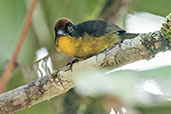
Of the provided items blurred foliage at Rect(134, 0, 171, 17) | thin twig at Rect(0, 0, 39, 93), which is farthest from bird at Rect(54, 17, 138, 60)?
blurred foliage at Rect(134, 0, 171, 17)

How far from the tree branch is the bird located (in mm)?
400

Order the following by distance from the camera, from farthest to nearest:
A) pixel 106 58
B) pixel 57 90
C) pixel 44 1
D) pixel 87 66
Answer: pixel 44 1
pixel 57 90
pixel 87 66
pixel 106 58

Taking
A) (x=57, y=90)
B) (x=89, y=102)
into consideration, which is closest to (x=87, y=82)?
(x=57, y=90)

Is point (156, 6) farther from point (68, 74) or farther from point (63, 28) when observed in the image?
point (68, 74)

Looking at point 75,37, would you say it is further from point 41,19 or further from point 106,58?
point 41,19

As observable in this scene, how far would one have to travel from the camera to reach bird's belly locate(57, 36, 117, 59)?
3373 mm

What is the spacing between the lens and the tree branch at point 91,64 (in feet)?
7.99

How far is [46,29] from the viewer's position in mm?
5410

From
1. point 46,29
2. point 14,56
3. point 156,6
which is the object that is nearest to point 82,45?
point 14,56

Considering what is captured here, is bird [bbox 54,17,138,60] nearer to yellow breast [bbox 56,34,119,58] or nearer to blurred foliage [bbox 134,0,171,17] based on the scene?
yellow breast [bbox 56,34,119,58]

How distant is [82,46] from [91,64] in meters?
0.60

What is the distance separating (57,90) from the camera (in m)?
3.08

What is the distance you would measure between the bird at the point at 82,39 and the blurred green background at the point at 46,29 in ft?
4.72

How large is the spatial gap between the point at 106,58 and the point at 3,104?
3.39ft
